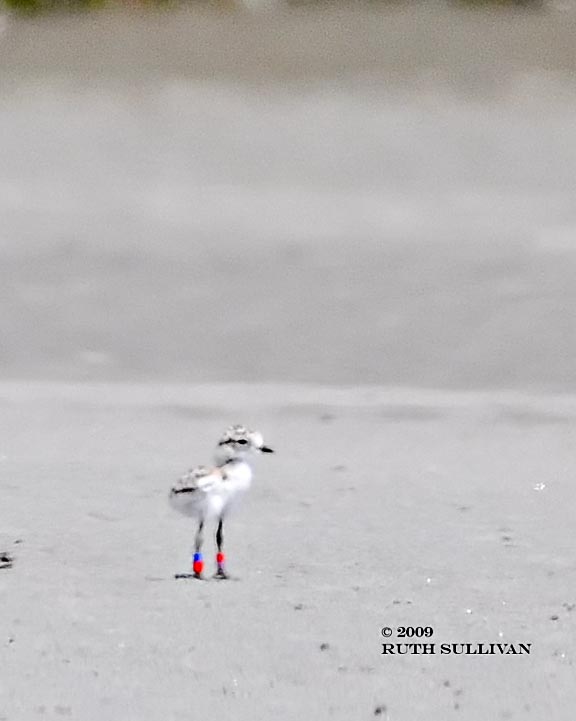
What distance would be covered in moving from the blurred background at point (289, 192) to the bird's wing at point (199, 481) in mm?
2132

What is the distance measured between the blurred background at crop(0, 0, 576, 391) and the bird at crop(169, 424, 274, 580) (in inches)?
80.6

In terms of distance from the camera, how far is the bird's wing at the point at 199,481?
94.2 inches

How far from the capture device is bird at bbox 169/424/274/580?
240cm

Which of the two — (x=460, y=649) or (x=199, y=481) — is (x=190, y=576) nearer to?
(x=199, y=481)

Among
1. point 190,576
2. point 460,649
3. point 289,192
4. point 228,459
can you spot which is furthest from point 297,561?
point 289,192

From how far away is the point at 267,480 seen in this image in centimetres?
335

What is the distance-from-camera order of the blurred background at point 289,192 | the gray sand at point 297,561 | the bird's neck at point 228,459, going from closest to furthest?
the gray sand at point 297,561, the bird's neck at point 228,459, the blurred background at point 289,192

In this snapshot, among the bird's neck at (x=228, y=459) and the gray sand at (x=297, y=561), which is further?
the bird's neck at (x=228, y=459)

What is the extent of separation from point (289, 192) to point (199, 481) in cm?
394

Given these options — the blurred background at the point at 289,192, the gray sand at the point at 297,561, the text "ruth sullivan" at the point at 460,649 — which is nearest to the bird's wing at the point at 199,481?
the gray sand at the point at 297,561

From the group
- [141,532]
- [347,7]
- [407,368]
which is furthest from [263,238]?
[141,532]

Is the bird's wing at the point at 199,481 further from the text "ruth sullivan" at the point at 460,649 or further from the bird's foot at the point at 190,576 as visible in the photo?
the text "ruth sullivan" at the point at 460,649

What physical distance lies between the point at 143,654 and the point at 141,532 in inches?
25.1

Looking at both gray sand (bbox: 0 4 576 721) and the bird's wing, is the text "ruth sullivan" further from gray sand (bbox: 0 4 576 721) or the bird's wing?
the bird's wing
